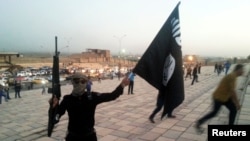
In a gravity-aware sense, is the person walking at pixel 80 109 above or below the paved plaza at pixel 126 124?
above

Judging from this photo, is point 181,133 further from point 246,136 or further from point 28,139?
point 28,139

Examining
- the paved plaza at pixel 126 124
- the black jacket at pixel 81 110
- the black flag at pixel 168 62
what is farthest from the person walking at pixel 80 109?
the paved plaza at pixel 126 124

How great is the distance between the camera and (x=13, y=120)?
8.73m

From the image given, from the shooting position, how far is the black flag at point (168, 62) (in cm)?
396

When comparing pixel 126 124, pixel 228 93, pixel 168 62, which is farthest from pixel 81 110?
pixel 126 124

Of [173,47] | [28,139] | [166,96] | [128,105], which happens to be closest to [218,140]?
[166,96]

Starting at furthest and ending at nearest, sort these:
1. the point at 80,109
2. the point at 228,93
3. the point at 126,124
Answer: the point at 126,124 < the point at 228,93 < the point at 80,109

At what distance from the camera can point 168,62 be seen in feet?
13.5

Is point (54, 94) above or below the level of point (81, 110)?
above

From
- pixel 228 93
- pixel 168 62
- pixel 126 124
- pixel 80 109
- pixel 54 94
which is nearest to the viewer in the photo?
pixel 80 109

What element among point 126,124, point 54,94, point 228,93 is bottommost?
point 126,124

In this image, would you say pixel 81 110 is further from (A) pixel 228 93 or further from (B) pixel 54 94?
(A) pixel 228 93

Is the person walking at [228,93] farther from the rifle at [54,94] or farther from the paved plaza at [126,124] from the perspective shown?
the rifle at [54,94]

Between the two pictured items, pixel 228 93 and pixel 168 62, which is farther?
pixel 228 93
